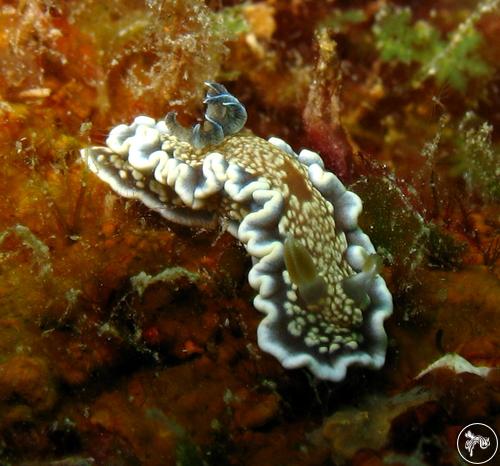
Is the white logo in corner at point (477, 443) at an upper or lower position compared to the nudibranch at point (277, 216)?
lower

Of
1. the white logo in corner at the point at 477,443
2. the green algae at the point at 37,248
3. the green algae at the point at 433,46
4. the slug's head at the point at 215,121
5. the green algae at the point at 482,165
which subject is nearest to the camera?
the white logo in corner at the point at 477,443

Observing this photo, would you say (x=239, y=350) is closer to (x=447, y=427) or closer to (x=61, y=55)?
(x=447, y=427)

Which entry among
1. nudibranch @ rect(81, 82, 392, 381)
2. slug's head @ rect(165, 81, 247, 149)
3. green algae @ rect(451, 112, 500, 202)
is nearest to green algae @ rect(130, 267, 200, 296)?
nudibranch @ rect(81, 82, 392, 381)

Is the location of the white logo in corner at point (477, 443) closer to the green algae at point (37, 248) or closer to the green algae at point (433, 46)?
the green algae at point (37, 248)

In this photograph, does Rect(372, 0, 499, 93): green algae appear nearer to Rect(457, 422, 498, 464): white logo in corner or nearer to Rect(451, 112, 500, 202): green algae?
Rect(451, 112, 500, 202): green algae

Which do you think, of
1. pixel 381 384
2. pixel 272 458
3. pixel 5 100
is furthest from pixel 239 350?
pixel 5 100

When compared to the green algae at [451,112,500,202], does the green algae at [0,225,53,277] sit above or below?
below

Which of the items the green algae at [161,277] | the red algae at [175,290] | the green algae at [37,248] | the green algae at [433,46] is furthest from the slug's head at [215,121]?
the green algae at [433,46]
